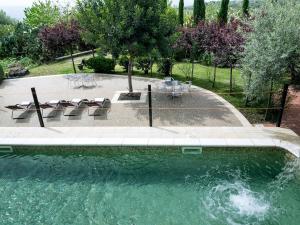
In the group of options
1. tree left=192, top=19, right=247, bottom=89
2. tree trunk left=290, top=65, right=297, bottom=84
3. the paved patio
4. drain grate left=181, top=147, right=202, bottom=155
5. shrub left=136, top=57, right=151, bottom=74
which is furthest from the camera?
shrub left=136, top=57, right=151, bottom=74

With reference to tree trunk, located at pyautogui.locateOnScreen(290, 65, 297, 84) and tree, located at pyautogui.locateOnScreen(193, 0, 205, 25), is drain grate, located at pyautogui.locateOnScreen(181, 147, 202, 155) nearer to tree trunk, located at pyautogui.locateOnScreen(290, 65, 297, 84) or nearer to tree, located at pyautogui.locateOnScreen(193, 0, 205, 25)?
tree trunk, located at pyautogui.locateOnScreen(290, 65, 297, 84)

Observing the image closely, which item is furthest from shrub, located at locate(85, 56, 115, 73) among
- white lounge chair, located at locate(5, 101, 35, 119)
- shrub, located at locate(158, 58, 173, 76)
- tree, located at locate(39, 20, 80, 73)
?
white lounge chair, located at locate(5, 101, 35, 119)

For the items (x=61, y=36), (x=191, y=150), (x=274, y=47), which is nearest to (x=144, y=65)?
(x=61, y=36)

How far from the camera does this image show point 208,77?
67.3ft

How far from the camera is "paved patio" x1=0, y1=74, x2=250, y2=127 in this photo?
13.5m

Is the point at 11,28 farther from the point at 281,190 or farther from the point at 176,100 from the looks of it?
the point at 281,190

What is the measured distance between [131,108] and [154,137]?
12.4 ft

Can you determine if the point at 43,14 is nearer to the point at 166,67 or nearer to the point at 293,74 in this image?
the point at 166,67

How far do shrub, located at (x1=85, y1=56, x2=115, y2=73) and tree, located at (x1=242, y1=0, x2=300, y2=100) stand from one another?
37.3 ft

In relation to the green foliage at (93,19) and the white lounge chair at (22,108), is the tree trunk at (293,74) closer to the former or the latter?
the green foliage at (93,19)

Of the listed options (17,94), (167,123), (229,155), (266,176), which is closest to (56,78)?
(17,94)

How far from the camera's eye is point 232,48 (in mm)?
16391

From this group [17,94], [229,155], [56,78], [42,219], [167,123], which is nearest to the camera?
[42,219]

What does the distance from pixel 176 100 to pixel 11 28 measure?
27323mm
